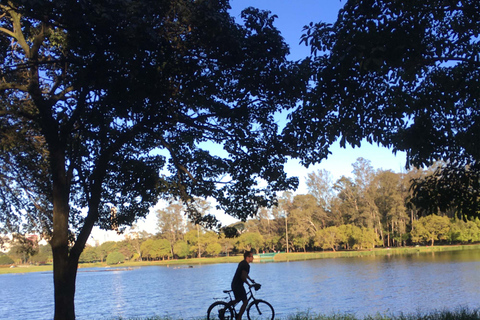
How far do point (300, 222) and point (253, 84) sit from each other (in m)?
63.9

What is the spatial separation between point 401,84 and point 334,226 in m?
66.7

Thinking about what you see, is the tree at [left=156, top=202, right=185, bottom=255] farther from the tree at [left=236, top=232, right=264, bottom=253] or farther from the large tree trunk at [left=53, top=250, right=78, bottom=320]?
the large tree trunk at [left=53, top=250, right=78, bottom=320]

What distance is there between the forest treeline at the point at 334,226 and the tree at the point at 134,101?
47.6 m

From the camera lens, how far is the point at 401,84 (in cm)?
724

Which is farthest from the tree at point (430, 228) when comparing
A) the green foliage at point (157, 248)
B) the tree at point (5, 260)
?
the tree at point (5, 260)

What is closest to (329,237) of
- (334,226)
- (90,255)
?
(334,226)

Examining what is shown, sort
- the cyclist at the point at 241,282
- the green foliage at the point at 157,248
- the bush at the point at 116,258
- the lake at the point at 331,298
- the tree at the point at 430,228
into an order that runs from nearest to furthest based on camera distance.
Result: the cyclist at the point at 241,282 → the lake at the point at 331,298 → the tree at the point at 430,228 → the green foliage at the point at 157,248 → the bush at the point at 116,258

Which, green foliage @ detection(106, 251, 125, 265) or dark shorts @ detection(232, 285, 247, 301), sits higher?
dark shorts @ detection(232, 285, 247, 301)

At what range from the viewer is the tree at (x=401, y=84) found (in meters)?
6.48

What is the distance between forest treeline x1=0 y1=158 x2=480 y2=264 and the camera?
6291 cm

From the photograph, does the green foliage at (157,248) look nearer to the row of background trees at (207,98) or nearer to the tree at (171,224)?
the tree at (171,224)

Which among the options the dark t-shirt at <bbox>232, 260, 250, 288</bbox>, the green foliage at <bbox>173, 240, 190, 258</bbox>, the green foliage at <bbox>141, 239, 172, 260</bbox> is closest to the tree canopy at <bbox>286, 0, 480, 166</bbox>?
the dark t-shirt at <bbox>232, 260, 250, 288</bbox>

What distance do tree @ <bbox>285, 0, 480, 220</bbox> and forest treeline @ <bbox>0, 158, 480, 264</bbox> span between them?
168 feet

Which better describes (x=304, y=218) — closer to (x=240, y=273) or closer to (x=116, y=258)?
(x=116, y=258)
